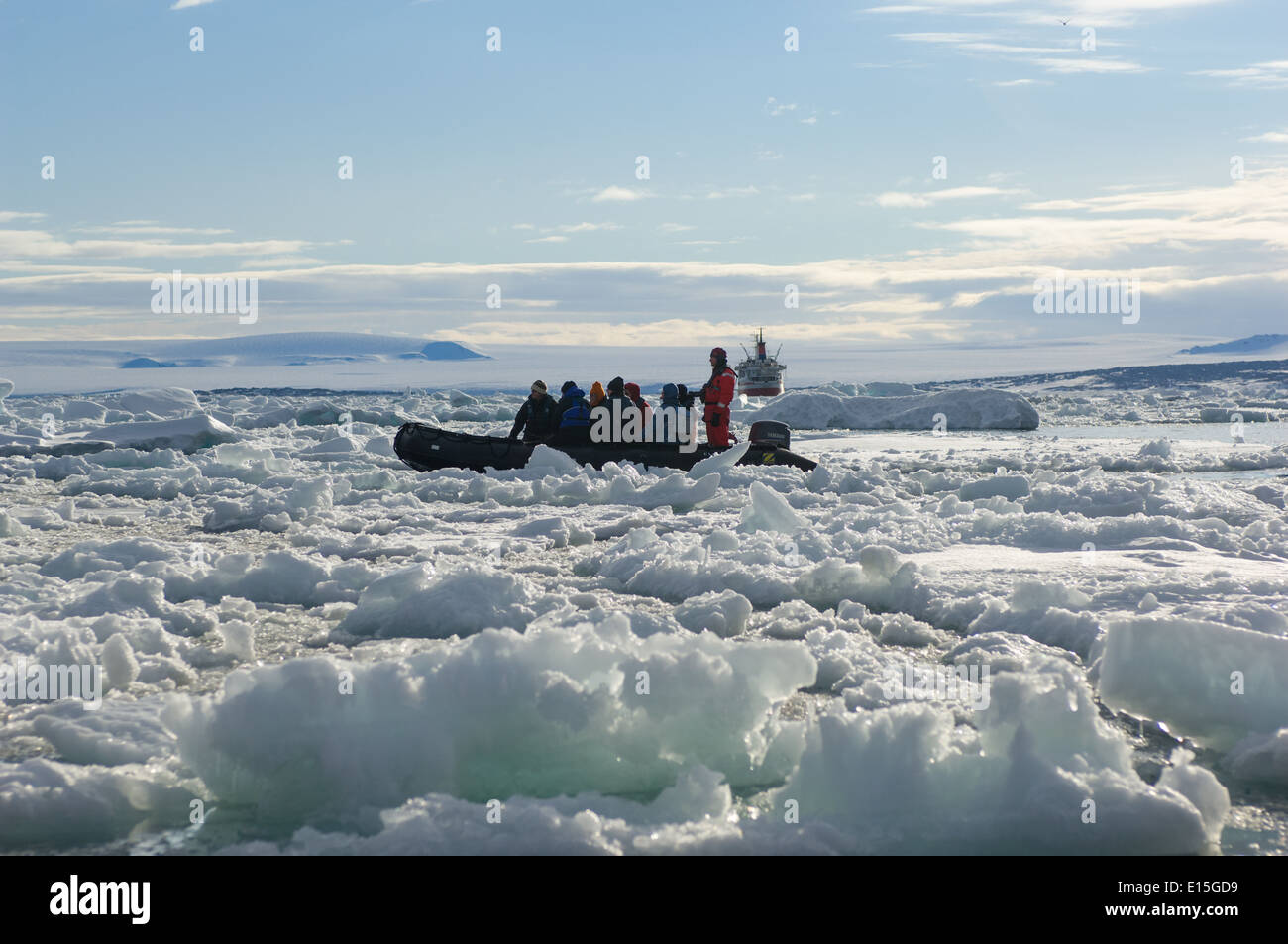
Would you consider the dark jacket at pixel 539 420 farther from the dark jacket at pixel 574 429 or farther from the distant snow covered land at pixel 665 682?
the distant snow covered land at pixel 665 682

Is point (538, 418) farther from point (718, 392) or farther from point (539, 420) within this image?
point (718, 392)

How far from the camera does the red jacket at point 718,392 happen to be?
14438 mm

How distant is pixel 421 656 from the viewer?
3.84 metres

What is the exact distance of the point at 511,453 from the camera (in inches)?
552

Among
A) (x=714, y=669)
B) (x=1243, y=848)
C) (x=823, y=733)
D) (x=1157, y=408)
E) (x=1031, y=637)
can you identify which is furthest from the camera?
(x=1157, y=408)

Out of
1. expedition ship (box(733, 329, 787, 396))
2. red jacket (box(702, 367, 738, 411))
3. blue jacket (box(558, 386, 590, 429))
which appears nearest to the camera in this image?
blue jacket (box(558, 386, 590, 429))

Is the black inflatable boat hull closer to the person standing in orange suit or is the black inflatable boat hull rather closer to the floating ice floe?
the person standing in orange suit

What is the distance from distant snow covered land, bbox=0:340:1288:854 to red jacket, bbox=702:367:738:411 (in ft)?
13.6

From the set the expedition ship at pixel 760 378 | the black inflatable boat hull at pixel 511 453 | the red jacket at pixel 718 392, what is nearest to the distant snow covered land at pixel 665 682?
the black inflatable boat hull at pixel 511 453

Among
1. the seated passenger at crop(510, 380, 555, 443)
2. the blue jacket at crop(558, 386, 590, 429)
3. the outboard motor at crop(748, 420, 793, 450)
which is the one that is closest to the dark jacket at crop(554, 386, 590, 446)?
the blue jacket at crop(558, 386, 590, 429)

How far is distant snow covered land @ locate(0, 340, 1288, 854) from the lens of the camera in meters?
3.17
